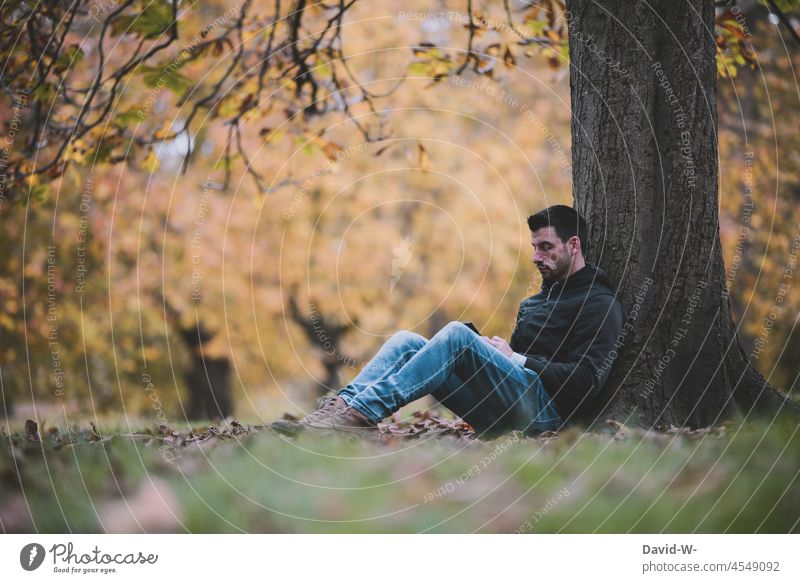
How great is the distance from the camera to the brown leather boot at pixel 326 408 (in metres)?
3.49

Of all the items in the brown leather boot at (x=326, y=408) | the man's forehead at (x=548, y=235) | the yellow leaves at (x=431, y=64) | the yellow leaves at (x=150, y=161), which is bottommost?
the brown leather boot at (x=326, y=408)

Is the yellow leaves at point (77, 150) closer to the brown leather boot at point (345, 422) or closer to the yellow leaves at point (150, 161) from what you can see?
the yellow leaves at point (150, 161)

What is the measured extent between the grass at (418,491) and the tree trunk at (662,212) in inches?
32.5

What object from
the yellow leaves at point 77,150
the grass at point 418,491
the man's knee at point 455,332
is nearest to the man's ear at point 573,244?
the man's knee at point 455,332

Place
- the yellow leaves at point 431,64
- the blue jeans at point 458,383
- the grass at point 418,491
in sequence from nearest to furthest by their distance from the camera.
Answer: the grass at point 418,491 < the blue jeans at point 458,383 < the yellow leaves at point 431,64

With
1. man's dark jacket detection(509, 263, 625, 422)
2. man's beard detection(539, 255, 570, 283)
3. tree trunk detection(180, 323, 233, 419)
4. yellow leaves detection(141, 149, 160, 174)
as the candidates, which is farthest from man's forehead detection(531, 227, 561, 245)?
tree trunk detection(180, 323, 233, 419)

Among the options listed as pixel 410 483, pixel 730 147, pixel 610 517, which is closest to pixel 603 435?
pixel 610 517

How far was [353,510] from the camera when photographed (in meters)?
2.90

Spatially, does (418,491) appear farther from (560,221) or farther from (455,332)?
(560,221)

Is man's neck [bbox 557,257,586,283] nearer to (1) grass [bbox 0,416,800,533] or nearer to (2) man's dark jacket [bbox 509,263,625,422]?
(2) man's dark jacket [bbox 509,263,625,422]

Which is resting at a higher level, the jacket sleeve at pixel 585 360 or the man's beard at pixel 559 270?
the man's beard at pixel 559 270

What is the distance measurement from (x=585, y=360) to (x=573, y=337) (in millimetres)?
184

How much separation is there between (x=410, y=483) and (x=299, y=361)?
10095mm

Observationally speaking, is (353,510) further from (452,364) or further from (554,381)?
(554,381)
